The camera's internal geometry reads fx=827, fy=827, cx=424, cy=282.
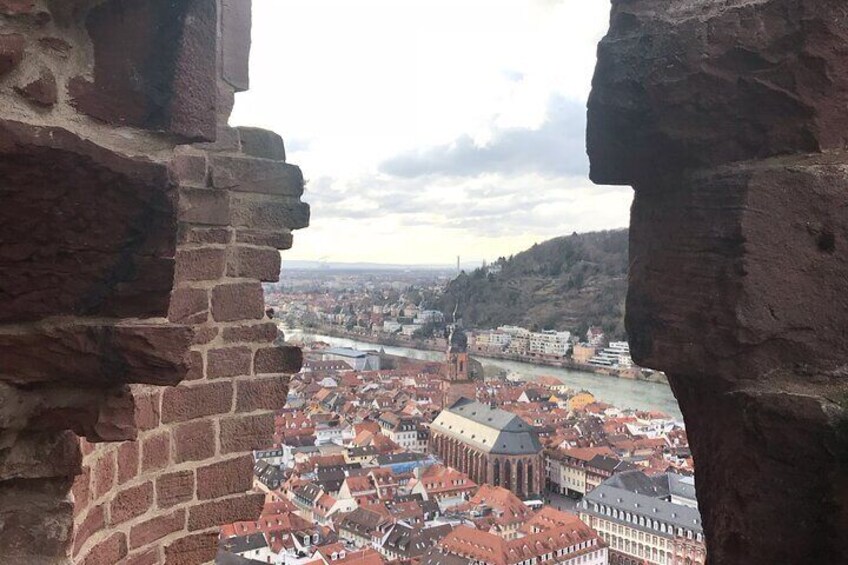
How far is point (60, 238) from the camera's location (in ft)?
4.37

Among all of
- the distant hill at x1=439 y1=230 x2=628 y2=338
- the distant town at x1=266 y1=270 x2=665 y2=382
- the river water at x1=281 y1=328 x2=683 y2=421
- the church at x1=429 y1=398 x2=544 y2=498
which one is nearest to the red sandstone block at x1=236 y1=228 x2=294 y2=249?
the church at x1=429 y1=398 x2=544 y2=498

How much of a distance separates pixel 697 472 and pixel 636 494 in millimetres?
32486

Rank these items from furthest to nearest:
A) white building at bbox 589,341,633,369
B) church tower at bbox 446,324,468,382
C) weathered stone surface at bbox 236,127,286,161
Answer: white building at bbox 589,341,633,369
church tower at bbox 446,324,468,382
weathered stone surface at bbox 236,127,286,161

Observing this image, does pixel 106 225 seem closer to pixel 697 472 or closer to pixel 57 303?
pixel 57 303

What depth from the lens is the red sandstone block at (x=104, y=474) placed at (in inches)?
101

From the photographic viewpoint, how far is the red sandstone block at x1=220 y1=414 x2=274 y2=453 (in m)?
3.45

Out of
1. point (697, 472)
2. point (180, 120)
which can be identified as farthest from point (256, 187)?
point (697, 472)

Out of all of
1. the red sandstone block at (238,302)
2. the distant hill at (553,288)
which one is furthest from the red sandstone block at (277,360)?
the distant hill at (553,288)

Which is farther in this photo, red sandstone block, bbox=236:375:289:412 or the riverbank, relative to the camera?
the riverbank

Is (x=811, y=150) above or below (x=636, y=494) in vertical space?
above

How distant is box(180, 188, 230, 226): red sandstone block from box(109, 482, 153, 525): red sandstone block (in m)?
1.06

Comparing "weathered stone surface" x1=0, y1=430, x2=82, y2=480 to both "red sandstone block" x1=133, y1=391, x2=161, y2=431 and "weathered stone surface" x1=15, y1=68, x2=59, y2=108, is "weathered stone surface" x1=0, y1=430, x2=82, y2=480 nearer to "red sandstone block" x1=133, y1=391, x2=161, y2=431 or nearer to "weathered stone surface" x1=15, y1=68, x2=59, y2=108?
"weathered stone surface" x1=15, y1=68, x2=59, y2=108

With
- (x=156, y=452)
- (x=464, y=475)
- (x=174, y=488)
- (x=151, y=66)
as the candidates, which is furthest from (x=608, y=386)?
(x=151, y=66)

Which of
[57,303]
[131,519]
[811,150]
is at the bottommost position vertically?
[131,519]
